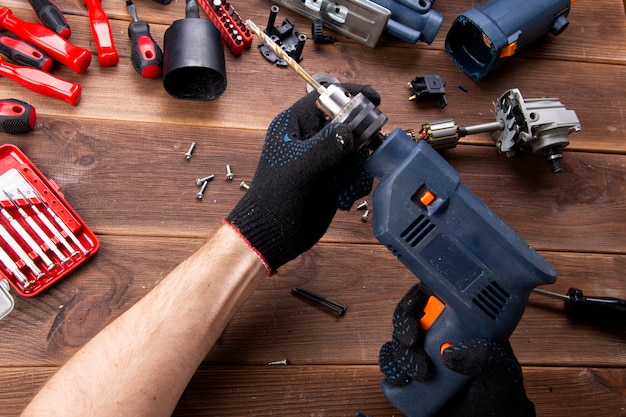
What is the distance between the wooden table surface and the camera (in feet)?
3.79

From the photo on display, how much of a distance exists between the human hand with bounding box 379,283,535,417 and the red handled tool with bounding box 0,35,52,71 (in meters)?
0.99

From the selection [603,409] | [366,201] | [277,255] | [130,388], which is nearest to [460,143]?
[366,201]

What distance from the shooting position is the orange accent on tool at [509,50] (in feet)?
4.47

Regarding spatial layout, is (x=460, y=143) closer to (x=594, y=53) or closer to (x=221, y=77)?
(x=594, y=53)

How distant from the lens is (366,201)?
131cm

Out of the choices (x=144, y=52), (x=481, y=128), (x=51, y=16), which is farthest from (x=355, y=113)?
(x=51, y=16)

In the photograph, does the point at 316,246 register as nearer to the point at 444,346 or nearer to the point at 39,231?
the point at 444,346

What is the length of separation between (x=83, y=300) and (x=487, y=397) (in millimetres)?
836

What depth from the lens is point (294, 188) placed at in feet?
3.44

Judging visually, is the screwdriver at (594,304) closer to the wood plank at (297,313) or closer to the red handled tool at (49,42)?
the wood plank at (297,313)

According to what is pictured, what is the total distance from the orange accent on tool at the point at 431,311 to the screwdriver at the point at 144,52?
0.82 meters

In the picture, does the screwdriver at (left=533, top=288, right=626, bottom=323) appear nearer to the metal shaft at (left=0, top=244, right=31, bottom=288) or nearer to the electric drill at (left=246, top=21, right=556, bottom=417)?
the electric drill at (left=246, top=21, right=556, bottom=417)

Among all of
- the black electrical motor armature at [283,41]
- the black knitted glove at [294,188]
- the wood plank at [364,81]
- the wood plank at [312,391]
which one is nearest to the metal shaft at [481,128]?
the wood plank at [364,81]

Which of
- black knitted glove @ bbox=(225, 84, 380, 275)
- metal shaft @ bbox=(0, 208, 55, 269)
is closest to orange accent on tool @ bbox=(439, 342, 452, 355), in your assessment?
black knitted glove @ bbox=(225, 84, 380, 275)
